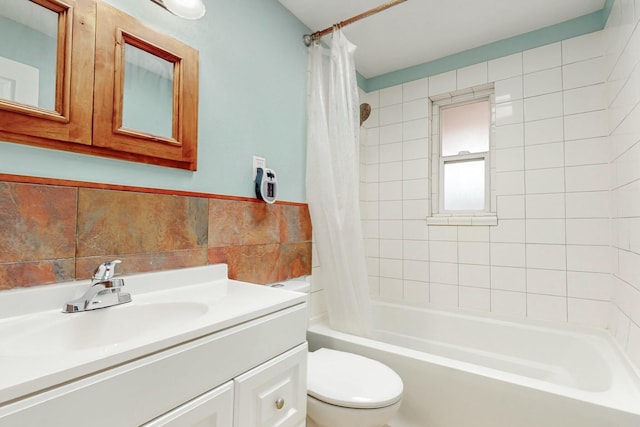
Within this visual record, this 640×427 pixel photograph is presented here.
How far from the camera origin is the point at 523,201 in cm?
197

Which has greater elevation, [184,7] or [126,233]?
[184,7]

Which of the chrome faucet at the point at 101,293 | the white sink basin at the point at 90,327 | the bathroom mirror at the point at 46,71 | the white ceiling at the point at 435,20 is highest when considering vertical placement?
the white ceiling at the point at 435,20

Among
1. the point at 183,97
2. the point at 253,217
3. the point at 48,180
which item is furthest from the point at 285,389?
the point at 183,97

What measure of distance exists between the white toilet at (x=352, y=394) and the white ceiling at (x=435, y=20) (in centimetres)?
Answer: 194

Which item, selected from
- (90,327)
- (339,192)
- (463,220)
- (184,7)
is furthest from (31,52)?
(463,220)

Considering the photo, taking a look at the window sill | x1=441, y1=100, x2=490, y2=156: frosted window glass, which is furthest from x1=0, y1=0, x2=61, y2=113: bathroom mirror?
x1=441, y1=100, x2=490, y2=156: frosted window glass

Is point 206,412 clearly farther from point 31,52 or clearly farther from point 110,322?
point 31,52

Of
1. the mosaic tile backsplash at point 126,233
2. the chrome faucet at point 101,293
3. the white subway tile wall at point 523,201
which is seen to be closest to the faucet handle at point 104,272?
the chrome faucet at point 101,293

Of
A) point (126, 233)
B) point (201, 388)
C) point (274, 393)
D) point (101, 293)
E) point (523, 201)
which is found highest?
point (523, 201)

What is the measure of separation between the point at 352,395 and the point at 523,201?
1.61m

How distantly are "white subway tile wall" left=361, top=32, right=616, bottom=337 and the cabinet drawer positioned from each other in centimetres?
154

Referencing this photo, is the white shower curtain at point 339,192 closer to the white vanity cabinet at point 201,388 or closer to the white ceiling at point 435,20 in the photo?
the white ceiling at point 435,20

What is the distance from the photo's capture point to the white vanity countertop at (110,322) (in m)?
0.52

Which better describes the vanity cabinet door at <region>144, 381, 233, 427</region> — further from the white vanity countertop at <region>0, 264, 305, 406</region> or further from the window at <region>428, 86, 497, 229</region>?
the window at <region>428, 86, 497, 229</region>
